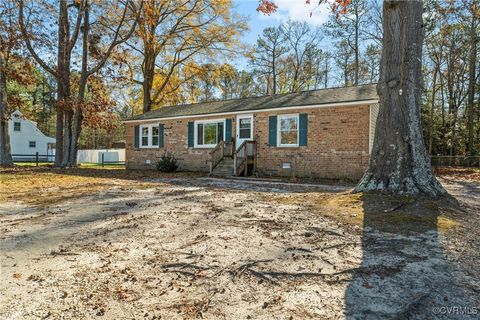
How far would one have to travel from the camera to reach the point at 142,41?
23.0 metres

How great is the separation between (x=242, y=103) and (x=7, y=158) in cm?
1454

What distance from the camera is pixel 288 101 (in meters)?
14.4

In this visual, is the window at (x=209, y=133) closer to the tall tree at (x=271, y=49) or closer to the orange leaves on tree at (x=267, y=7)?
the orange leaves on tree at (x=267, y=7)

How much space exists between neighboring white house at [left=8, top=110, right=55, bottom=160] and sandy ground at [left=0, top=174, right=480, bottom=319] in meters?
33.6

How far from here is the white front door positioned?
1496 cm

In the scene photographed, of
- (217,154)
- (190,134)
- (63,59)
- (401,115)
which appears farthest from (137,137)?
(401,115)

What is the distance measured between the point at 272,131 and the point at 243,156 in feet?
5.43

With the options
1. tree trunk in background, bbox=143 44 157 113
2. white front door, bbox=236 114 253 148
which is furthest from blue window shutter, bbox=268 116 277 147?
tree trunk in background, bbox=143 44 157 113

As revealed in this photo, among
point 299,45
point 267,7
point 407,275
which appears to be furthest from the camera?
point 299,45

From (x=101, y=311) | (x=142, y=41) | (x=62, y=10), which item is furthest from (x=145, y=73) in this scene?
(x=101, y=311)

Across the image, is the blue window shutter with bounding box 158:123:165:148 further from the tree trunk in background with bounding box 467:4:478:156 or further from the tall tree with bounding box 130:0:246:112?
the tree trunk in background with bounding box 467:4:478:156

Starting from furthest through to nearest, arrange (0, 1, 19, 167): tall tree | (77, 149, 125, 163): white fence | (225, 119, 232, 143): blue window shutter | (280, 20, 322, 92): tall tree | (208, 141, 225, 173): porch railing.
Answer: (77, 149, 125, 163): white fence
(280, 20, 322, 92): tall tree
(0, 1, 19, 167): tall tree
(225, 119, 232, 143): blue window shutter
(208, 141, 225, 173): porch railing

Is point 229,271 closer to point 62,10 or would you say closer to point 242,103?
point 242,103

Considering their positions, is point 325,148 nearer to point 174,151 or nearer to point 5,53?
point 174,151
